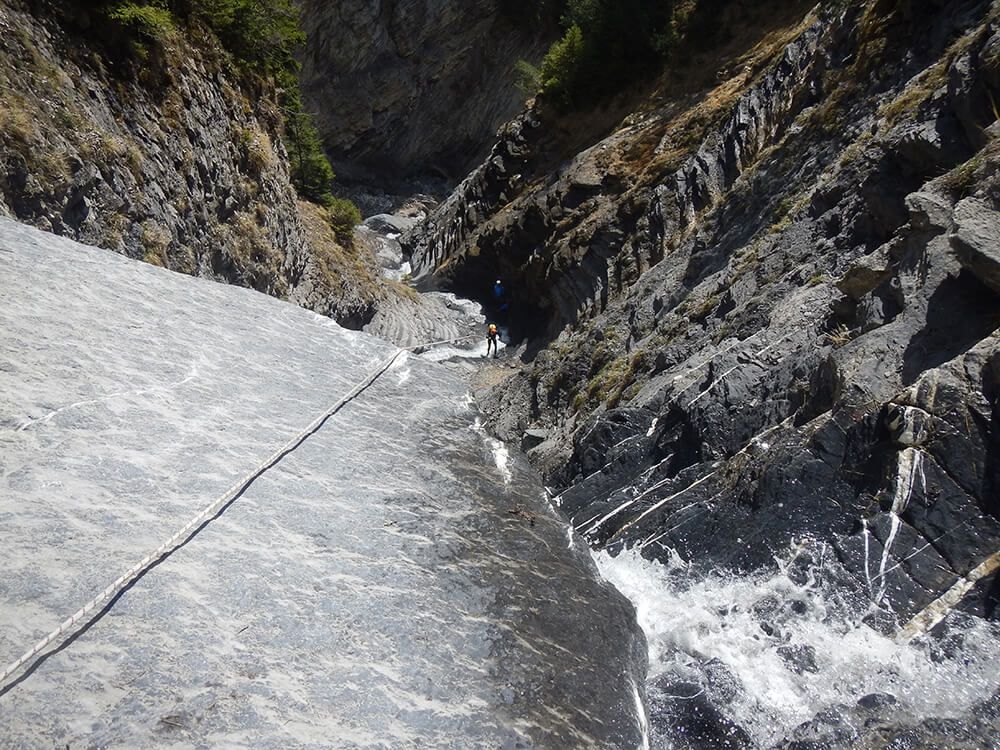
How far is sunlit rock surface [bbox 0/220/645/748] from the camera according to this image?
9.97 feet

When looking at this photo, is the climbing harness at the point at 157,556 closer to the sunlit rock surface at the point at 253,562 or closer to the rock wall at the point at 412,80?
the sunlit rock surface at the point at 253,562

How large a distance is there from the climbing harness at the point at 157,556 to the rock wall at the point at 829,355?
3288 millimetres

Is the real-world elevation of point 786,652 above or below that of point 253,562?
above

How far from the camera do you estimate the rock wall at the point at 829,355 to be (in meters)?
4.89

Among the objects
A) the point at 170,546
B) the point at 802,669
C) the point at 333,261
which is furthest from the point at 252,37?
the point at 802,669

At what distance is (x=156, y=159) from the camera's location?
11.8 m

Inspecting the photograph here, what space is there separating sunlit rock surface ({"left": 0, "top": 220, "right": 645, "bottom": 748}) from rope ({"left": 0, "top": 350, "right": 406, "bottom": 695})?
0.05 metres

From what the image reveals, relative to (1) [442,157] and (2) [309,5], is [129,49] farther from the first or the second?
(1) [442,157]

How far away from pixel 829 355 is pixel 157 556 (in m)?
5.78

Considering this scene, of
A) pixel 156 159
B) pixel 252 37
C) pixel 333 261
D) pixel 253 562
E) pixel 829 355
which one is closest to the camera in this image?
pixel 253 562

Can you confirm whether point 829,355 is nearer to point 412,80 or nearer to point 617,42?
point 617,42

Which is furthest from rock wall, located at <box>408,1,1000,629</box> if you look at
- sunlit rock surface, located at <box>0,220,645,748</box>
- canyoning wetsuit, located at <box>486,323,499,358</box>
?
canyoning wetsuit, located at <box>486,323,499,358</box>

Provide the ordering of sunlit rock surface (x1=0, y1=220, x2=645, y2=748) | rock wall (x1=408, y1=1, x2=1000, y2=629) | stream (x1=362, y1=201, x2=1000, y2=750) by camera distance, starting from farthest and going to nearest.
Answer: rock wall (x1=408, y1=1, x2=1000, y2=629) < stream (x1=362, y1=201, x2=1000, y2=750) < sunlit rock surface (x1=0, y1=220, x2=645, y2=748)

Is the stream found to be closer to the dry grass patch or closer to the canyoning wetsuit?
the dry grass patch
